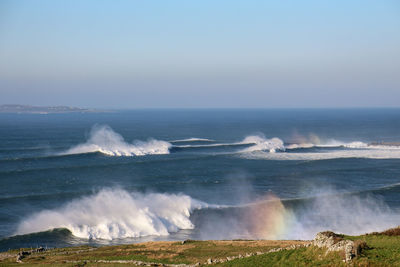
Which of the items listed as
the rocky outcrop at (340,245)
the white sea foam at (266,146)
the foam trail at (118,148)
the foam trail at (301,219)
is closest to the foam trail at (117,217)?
the foam trail at (301,219)

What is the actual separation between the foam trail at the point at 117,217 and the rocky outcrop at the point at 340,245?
61.2 ft

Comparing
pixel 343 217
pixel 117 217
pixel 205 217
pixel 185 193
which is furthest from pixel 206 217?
pixel 343 217

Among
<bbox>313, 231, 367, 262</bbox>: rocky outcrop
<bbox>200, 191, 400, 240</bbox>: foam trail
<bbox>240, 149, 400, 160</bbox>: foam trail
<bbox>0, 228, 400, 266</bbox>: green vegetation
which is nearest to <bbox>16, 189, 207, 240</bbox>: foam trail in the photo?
<bbox>200, 191, 400, 240</bbox>: foam trail

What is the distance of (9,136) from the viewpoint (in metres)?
105

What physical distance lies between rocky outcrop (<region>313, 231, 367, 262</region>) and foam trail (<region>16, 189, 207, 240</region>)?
1864 cm

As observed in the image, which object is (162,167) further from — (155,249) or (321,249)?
(321,249)

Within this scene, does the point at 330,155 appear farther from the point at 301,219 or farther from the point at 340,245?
the point at 340,245

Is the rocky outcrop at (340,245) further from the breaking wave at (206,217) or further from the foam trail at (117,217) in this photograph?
the foam trail at (117,217)

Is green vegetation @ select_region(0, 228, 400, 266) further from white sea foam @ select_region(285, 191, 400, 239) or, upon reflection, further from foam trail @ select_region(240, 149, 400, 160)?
foam trail @ select_region(240, 149, 400, 160)

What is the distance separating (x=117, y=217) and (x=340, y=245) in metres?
22.9

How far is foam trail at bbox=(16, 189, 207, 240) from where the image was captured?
34344 millimetres

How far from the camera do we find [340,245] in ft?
56.0

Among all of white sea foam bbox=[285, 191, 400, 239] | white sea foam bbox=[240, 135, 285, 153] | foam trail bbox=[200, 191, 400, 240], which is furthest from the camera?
white sea foam bbox=[240, 135, 285, 153]

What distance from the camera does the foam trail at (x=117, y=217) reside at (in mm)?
34344
